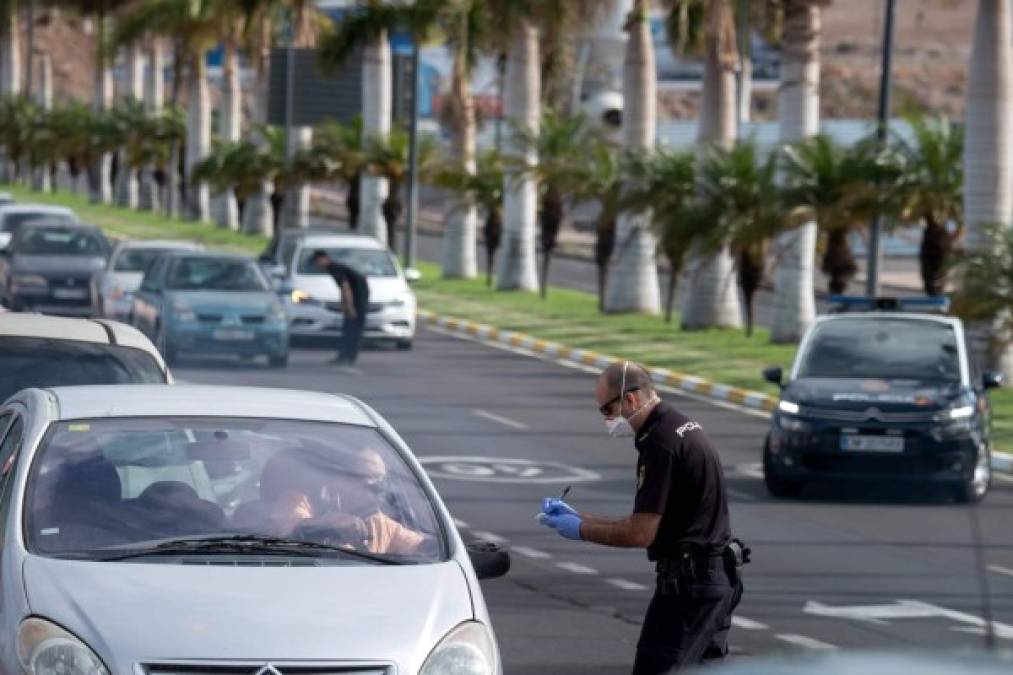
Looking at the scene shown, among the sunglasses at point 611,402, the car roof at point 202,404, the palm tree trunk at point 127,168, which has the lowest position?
the palm tree trunk at point 127,168

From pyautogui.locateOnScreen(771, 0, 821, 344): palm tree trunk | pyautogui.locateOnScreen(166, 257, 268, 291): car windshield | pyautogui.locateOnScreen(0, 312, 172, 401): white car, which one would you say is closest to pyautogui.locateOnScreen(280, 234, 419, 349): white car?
pyautogui.locateOnScreen(166, 257, 268, 291): car windshield

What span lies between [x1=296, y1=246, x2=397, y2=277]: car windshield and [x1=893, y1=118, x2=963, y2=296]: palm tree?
8.88 m

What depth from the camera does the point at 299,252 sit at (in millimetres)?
34875

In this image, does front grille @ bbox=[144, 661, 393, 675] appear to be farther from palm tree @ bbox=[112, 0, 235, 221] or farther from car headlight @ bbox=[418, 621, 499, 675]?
palm tree @ bbox=[112, 0, 235, 221]

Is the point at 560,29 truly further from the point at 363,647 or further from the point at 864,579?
the point at 363,647

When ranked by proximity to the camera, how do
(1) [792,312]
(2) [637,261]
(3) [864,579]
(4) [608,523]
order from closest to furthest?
(4) [608,523] → (3) [864,579] → (1) [792,312] → (2) [637,261]

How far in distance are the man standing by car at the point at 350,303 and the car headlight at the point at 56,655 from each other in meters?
24.3

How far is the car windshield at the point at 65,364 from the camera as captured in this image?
12.8m

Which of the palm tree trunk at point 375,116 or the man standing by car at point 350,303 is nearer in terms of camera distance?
the man standing by car at point 350,303

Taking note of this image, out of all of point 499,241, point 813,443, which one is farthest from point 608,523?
point 499,241

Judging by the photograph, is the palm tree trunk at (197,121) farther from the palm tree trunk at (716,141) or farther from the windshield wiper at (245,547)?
the windshield wiper at (245,547)

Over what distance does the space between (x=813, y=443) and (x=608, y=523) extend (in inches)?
423

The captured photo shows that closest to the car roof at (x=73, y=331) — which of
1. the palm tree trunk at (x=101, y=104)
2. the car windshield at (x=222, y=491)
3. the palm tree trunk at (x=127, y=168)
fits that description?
the car windshield at (x=222, y=491)

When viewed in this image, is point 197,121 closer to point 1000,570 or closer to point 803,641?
point 1000,570
